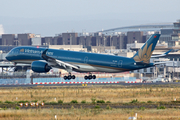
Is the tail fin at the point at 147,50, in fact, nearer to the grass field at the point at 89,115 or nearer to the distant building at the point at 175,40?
the grass field at the point at 89,115

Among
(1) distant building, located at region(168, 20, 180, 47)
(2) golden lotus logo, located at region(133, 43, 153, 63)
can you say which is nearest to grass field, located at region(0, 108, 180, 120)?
(2) golden lotus logo, located at region(133, 43, 153, 63)

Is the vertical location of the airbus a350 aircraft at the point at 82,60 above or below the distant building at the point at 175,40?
below

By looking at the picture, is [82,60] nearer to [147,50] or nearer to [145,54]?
[145,54]

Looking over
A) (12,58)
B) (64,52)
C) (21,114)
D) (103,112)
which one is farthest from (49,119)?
(12,58)

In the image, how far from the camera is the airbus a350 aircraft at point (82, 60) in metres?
63.8

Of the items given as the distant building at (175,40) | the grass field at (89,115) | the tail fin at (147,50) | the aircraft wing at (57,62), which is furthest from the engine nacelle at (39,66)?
the distant building at (175,40)

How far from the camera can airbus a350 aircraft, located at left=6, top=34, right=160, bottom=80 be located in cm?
6384

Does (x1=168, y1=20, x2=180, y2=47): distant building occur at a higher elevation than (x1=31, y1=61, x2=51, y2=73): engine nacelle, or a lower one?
higher

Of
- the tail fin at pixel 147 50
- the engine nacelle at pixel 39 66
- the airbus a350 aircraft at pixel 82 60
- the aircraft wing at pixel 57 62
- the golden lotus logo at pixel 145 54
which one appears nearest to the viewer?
the tail fin at pixel 147 50

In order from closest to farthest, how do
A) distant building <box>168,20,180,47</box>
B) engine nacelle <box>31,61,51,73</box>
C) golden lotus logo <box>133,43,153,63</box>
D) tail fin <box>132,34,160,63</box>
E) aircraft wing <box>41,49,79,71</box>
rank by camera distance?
tail fin <box>132,34,160,63</box> → golden lotus logo <box>133,43,153,63</box> → aircraft wing <box>41,49,79,71</box> → engine nacelle <box>31,61,51,73</box> → distant building <box>168,20,180,47</box>

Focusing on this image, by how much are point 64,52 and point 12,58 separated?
11795mm

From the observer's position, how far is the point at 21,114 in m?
33.5

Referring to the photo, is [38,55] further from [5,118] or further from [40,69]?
[5,118]

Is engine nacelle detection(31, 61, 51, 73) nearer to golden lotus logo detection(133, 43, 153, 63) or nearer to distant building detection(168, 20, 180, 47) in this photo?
golden lotus logo detection(133, 43, 153, 63)
